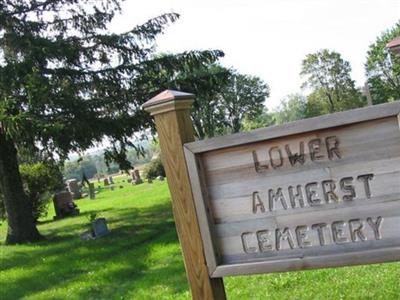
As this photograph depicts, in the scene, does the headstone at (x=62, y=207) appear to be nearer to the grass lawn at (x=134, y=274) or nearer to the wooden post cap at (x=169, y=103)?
the grass lawn at (x=134, y=274)

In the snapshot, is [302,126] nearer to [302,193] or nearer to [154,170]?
[302,193]

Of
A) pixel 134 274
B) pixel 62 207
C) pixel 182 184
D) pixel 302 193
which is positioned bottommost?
pixel 134 274

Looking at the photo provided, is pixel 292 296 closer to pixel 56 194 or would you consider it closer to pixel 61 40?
pixel 61 40

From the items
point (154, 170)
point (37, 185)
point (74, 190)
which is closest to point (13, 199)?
point (37, 185)

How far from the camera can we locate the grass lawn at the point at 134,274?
522 centimetres

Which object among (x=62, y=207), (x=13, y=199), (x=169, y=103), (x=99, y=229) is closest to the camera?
(x=169, y=103)

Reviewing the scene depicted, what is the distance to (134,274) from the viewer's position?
7.88 metres

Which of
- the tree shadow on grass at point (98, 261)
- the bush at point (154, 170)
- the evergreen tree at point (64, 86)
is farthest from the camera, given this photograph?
the bush at point (154, 170)

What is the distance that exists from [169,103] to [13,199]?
1144 cm

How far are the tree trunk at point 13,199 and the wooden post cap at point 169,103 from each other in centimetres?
1117

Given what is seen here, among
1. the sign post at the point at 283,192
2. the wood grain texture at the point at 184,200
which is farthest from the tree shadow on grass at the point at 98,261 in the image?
the sign post at the point at 283,192

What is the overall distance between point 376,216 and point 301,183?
40 centimetres

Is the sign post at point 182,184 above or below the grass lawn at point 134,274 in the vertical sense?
above

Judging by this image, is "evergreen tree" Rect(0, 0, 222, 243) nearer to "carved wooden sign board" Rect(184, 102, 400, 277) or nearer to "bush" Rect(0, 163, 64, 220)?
"bush" Rect(0, 163, 64, 220)
